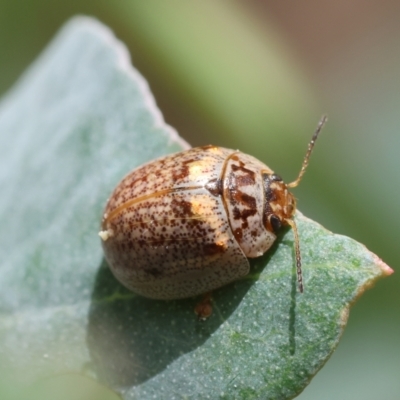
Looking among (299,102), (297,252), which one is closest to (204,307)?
A: (297,252)

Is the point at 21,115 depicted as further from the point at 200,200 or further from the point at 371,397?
the point at 371,397

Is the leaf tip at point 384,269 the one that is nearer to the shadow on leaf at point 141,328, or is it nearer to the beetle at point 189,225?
the beetle at point 189,225

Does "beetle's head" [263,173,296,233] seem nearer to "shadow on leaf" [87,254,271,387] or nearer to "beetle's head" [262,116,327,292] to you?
"beetle's head" [262,116,327,292]

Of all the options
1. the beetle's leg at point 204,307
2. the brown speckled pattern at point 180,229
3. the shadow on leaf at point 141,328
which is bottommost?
the shadow on leaf at point 141,328

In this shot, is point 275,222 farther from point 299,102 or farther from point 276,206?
point 299,102

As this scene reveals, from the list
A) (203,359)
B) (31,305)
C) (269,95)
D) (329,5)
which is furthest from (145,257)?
(329,5)

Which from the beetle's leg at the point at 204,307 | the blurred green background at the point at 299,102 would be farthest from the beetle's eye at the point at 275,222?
the blurred green background at the point at 299,102

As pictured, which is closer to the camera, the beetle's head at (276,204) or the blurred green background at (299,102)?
the beetle's head at (276,204)

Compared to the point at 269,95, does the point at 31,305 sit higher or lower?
lower
